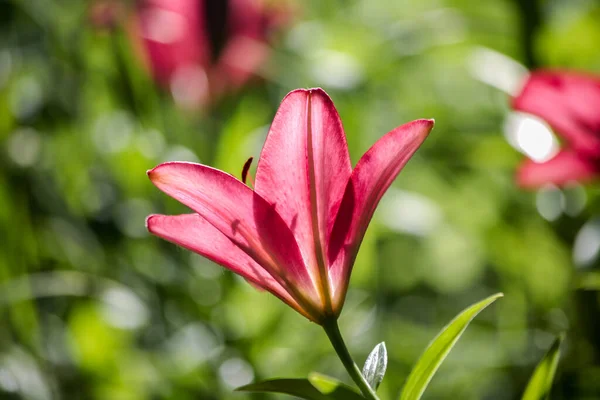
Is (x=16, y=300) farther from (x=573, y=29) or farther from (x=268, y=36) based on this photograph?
(x=573, y=29)

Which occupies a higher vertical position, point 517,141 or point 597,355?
point 517,141

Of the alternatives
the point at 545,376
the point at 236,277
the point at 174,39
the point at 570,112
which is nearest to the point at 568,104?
the point at 570,112

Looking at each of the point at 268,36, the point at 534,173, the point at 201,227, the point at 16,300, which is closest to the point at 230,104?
the point at 268,36

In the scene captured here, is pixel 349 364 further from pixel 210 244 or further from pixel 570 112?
pixel 570 112

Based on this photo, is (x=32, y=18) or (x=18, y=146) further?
(x=32, y=18)

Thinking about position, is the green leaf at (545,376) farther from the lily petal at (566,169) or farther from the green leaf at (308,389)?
the lily petal at (566,169)

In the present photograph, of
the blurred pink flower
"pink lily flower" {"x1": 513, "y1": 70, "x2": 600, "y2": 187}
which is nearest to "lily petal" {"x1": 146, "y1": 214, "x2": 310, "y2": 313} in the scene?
"pink lily flower" {"x1": 513, "y1": 70, "x2": 600, "y2": 187}

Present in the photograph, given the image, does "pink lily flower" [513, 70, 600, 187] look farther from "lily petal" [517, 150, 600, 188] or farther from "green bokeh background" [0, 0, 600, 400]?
"green bokeh background" [0, 0, 600, 400]
